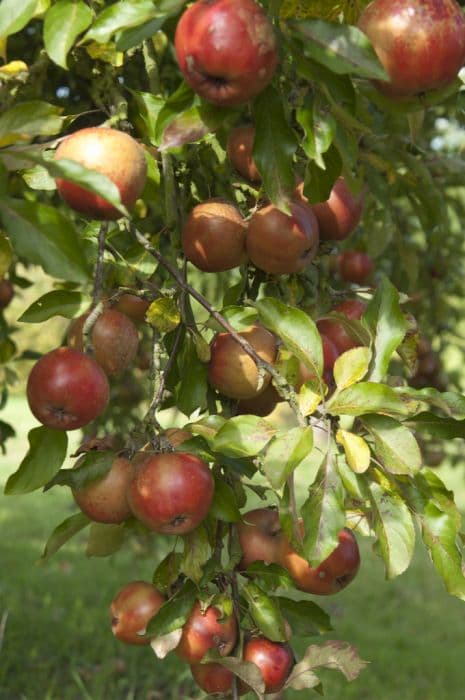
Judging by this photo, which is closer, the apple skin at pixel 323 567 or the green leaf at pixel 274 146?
the green leaf at pixel 274 146

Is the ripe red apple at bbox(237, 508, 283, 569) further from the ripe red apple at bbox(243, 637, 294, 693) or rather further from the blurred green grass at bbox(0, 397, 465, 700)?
the blurred green grass at bbox(0, 397, 465, 700)

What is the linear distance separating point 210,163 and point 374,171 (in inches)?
29.4

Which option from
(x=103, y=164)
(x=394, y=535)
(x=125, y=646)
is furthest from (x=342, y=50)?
(x=125, y=646)

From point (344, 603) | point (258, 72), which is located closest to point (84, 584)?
point (344, 603)

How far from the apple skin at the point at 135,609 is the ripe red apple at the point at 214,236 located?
51 cm

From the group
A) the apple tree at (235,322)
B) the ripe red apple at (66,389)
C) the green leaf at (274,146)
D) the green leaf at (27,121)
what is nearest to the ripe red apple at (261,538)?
the apple tree at (235,322)

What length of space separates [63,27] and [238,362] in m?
0.52

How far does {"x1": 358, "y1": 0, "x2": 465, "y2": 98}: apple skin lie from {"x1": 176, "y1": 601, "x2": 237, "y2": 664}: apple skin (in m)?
0.76

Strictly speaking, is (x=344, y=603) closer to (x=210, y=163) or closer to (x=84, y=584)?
(x=84, y=584)

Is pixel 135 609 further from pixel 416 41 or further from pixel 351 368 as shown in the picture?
pixel 416 41

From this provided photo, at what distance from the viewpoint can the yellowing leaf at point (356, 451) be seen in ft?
3.78

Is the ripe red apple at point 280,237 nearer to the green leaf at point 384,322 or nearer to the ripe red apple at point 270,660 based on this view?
the green leaf at point 384,322

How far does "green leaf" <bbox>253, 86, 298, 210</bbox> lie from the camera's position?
1138 mm

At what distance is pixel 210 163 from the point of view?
1614 millimetres
